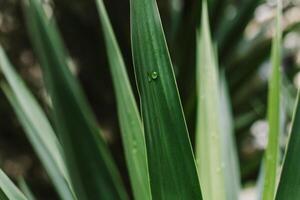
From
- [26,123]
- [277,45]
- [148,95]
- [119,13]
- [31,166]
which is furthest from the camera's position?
[31,166]

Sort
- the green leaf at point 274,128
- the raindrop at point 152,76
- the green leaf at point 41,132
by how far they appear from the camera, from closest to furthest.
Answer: the raindrop at point 152,76
the green leaf at point 274,128
the green leaf at point 41,132

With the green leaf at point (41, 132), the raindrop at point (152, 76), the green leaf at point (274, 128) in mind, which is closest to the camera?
the raindrop at point (152, 76)

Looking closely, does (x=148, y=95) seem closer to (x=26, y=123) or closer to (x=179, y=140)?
(x=179, y=140)

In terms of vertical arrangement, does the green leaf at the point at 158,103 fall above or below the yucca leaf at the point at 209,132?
above

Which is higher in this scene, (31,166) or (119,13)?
(119,13)

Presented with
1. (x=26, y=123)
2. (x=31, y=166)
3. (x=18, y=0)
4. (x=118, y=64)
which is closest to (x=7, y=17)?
(x=18, y=0)

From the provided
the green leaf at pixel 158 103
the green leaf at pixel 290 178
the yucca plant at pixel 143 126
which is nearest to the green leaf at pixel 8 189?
the yucca plant at pixel 143 126

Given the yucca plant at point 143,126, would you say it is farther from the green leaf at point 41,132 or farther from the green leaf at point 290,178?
the green leaf at point 41,132
